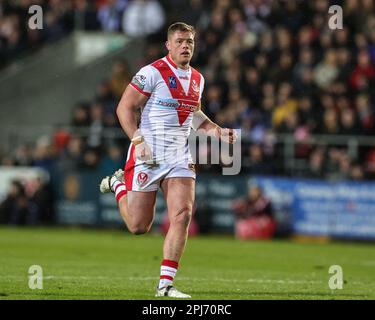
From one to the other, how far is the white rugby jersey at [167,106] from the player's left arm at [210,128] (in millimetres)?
350

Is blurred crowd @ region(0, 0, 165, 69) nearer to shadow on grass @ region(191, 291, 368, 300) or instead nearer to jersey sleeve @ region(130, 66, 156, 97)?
jersey sleeve @ region(130, 66, 156, 97)

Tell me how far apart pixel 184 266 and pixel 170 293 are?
5116 millimetres

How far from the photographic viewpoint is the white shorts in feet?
38.1

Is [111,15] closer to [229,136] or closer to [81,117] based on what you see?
[81,117]

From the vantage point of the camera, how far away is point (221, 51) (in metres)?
27.9

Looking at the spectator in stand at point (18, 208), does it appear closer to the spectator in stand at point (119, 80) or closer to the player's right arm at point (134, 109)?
the spectator in stand at point (119, 80)

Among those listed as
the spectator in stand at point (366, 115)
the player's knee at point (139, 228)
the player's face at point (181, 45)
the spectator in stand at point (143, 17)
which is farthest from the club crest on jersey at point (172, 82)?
the spectator in stand at point (143, 17)

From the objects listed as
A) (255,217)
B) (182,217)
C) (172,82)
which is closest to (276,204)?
(255,217)

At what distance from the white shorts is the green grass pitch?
1138 mm

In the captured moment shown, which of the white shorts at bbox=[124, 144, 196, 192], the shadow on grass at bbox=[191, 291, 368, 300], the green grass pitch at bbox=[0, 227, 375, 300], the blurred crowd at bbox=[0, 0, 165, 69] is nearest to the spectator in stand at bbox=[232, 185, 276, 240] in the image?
the green grass pitch at bbox=[0, 227, 375, 300]

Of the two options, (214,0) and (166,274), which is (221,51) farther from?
(166,274)

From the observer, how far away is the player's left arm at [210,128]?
468 inches

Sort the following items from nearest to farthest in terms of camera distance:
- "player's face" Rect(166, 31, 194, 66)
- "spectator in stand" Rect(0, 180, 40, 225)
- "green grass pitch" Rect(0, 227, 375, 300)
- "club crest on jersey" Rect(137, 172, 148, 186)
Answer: "player's face" Rect(166, 31, 194, 66) < "club crest on jersey" Rect(137, 172, 148, 186) < "green grass pitch" Rect(0, 227, 375, 300) < "spectator in stand" Rect(0, 180, 40, 225)
